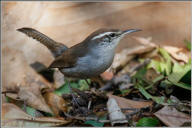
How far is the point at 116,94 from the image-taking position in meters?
4.22

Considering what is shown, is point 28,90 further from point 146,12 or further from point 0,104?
point 146,12

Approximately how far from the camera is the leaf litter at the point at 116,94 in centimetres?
354

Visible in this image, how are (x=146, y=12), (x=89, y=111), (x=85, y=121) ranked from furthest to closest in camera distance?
(x=146, y=12) → (x=89, y=111) → (x=85, y=121)

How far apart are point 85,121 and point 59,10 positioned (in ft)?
6.71

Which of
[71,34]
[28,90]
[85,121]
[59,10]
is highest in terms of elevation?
[59,10]

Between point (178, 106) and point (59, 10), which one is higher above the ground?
point (59, 10)

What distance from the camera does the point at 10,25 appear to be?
15.2 ft

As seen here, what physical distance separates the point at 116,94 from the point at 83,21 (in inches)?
59.2

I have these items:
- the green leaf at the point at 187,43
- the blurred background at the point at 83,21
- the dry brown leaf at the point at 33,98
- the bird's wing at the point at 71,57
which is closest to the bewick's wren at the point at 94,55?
the bird's wing at the point at 71,57

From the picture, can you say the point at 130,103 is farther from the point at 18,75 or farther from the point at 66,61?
the point at 18,75

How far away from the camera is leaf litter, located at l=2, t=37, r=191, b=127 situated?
3.54 m

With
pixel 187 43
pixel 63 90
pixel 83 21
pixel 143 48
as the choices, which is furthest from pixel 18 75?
pixel 187 43

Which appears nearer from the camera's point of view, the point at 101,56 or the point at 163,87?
the point at 101,56

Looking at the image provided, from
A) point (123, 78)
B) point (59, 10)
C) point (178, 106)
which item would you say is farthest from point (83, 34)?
point (178, 106)
